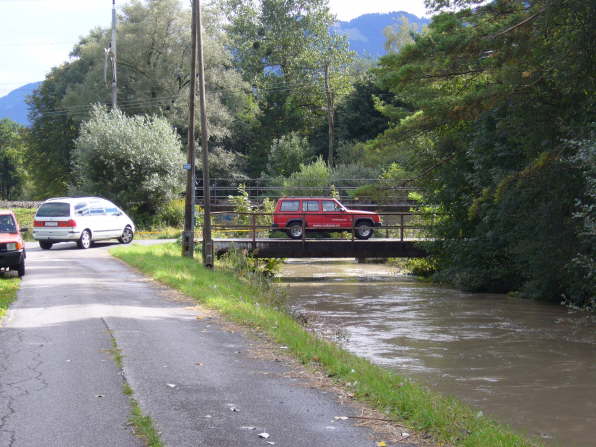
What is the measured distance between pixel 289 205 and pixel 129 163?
1259 centimetres

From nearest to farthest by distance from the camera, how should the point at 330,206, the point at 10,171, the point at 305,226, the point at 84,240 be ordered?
1. the point at 84,240
2. the point at 305,226
3. the point at 330,206
4. the point at 10,171

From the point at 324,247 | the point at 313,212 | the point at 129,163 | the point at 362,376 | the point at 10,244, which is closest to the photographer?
the point at 362,376

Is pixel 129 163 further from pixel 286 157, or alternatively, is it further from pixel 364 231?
pixel 286 157

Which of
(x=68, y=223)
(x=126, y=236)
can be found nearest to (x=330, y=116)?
(x=126, y=236)

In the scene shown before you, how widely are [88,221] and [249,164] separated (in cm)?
3727

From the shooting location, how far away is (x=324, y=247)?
29031 mm

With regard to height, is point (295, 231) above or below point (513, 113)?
below

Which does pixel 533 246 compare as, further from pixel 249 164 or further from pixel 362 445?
pixel 249 164

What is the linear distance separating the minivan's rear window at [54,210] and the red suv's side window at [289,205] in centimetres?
861

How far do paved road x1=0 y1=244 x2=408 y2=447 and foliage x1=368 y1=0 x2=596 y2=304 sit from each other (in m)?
8.28

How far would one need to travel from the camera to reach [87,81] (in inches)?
2227

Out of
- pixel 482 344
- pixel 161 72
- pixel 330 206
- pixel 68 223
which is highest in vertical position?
pixel 161 72

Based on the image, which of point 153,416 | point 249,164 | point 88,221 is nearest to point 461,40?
point 153,416

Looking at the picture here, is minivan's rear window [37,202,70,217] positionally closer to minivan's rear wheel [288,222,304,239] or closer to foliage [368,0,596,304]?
minivan's rear wheel [288,222,304,239]
